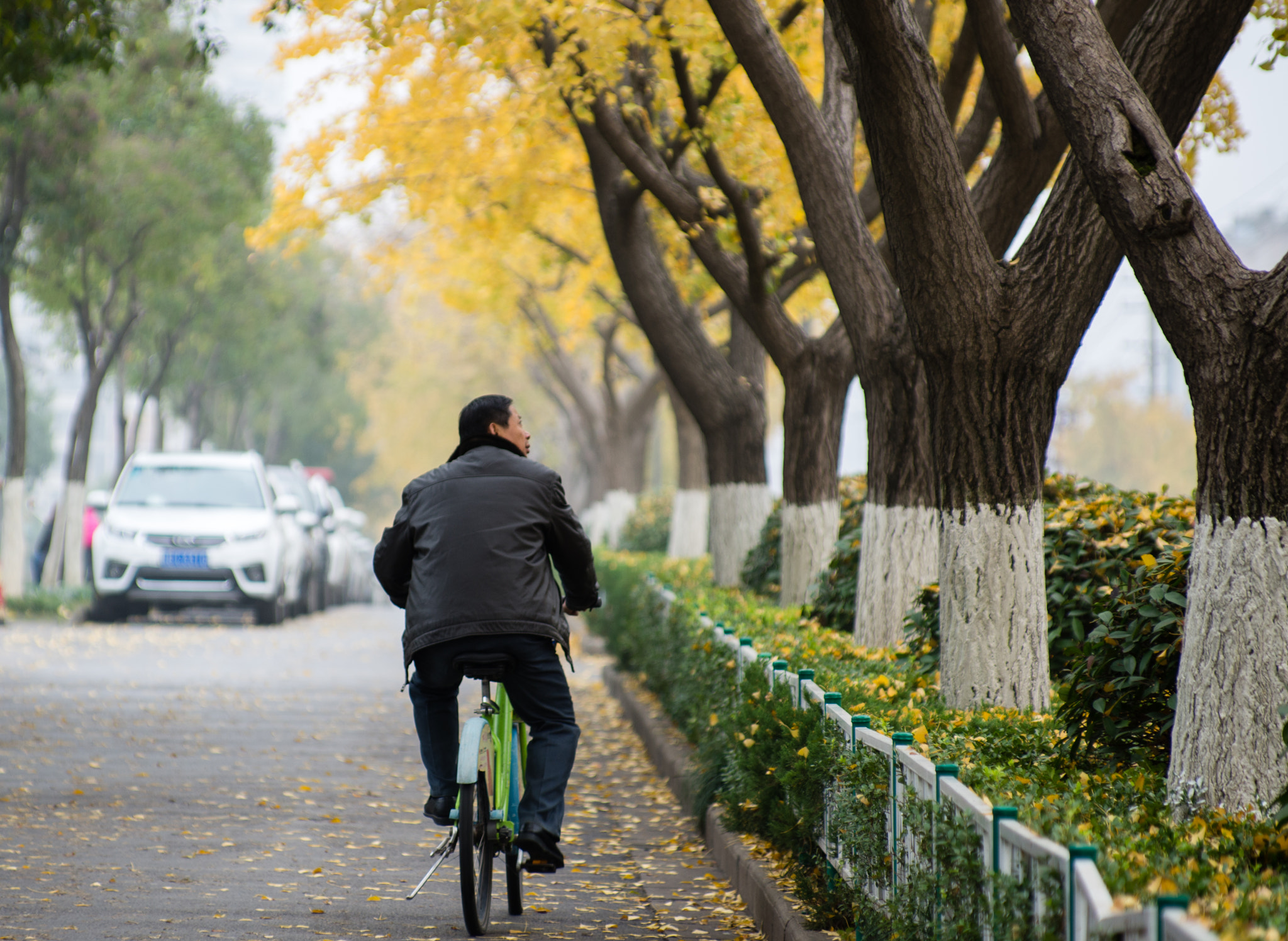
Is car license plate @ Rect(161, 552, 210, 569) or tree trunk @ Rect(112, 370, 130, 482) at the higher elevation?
tree trunk @ Rect(112, 370, 130, 482)

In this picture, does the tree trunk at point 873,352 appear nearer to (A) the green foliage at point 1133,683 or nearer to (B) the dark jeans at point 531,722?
(A) the green foliage at point 1133,683

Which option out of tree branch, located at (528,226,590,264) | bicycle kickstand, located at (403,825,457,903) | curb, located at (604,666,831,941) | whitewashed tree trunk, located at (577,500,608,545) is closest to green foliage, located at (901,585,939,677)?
curb, located at (604,666,831,941)

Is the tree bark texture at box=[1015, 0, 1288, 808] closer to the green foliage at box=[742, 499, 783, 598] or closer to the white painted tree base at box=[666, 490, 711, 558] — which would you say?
the green foliage at box=[742, 499, 783, 598]

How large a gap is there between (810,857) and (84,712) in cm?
770

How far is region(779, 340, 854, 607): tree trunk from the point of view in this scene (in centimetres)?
1146

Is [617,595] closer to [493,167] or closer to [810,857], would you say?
[493,167]

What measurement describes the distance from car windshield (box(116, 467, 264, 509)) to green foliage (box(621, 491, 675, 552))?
22.0 ft

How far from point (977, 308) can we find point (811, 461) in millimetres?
5149

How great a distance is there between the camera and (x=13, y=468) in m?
21.0

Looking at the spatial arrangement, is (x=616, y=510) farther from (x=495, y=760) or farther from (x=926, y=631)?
(x=495, y=760)

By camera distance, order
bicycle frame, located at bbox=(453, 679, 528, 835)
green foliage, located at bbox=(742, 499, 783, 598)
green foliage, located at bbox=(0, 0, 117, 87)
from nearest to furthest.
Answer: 1. bicycle frame, located at bbox=(453, 679, 528, 835)
2. green foliage, located at bbox=(0, 0, 117, 87)
3. green foliage, located at bbox=(742, 499, 783, 598)

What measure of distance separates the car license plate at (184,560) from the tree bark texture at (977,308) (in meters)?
14.3

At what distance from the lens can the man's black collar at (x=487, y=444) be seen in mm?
5758

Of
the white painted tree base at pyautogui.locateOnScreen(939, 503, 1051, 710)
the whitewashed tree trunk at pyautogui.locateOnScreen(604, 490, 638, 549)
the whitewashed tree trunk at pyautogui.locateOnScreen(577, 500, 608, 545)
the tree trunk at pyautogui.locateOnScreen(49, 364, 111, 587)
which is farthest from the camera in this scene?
the whitewashed tree trunk at pyautogui.locateOnScreen(577, 500, 608, 545)
